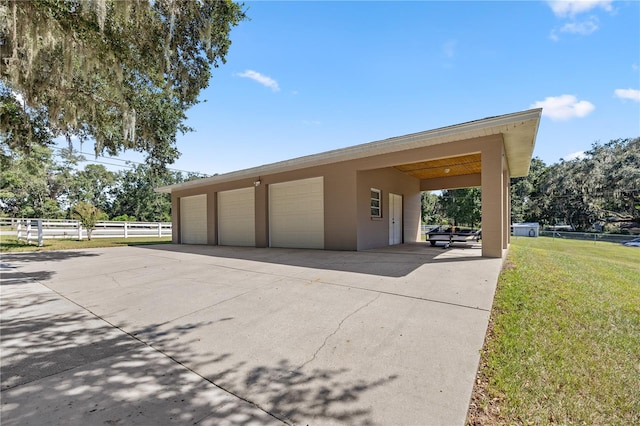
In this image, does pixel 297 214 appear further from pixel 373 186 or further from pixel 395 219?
pixel 395 219

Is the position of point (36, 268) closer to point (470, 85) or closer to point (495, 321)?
point (495, 321)

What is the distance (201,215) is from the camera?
49.3 ft

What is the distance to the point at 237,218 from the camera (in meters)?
13.2

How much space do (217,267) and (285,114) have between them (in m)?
8.79

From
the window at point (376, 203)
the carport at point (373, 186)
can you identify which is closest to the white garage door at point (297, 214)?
the carport at point (373, 186)

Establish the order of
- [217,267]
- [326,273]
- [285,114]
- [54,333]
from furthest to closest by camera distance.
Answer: [285,114] < [217,267] < [326,273] < [54,333]

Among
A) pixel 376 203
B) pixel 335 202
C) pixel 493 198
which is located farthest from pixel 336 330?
pixel 376 203

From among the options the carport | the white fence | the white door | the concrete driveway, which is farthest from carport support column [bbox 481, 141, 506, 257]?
the white fence

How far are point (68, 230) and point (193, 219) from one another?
916cm

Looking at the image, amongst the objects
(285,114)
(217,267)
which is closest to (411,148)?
(217,267)

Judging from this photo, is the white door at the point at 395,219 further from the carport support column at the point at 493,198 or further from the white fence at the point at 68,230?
the white fence at the point at 68,230

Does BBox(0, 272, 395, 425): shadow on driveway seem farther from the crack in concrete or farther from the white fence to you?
the white fence

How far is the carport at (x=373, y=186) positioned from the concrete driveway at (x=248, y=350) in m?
3.48

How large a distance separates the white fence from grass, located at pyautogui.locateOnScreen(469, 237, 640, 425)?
726 inches
